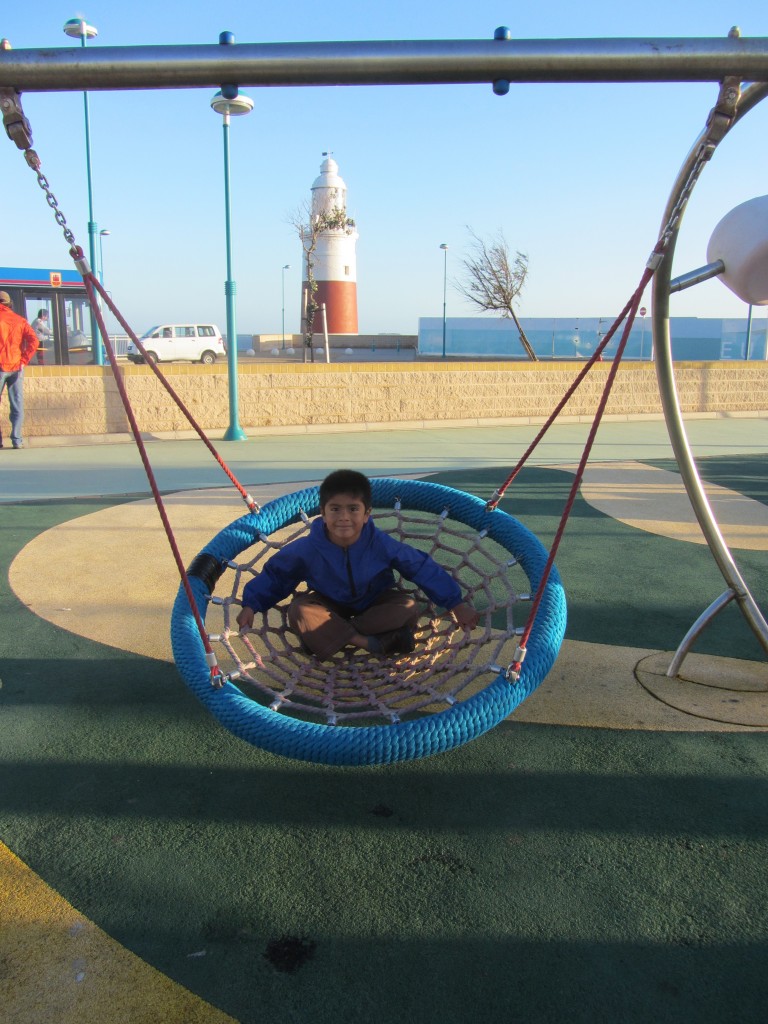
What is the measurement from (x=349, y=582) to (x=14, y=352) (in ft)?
24.4

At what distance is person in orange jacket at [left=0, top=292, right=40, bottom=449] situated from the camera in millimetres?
9125

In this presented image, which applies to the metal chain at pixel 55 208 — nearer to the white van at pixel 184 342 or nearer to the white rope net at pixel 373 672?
the white rope net at pixel 373 672

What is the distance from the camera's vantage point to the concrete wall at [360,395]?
10367 mm

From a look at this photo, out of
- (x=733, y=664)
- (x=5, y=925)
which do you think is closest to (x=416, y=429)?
(x=733, y=664)

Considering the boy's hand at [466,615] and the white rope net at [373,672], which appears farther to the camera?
the boy's hand at [466,615]

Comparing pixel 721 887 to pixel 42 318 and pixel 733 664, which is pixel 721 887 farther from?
pixel 42 318

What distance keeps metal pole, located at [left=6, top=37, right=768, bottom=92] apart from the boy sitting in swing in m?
1.34

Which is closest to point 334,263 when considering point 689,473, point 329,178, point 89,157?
point 329,178

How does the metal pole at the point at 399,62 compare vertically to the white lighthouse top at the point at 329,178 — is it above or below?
below

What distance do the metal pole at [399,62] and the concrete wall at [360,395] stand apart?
27.7ft

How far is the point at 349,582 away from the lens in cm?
315

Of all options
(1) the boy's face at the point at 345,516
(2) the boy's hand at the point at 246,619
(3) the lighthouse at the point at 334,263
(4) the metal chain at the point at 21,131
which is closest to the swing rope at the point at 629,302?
(4) the metal chain at the point at 21,131

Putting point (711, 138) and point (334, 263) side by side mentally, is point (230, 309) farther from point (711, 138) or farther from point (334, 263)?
point (334, 263)

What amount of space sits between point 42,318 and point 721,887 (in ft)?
59.7
